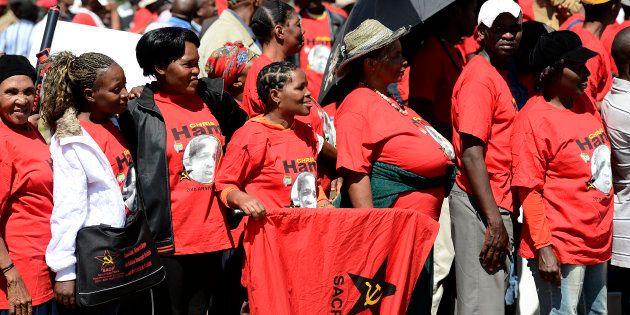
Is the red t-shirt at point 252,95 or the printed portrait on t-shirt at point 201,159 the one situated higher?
the red t-shirt at point 252,95

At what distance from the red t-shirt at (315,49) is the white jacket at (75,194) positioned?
15.6 feet

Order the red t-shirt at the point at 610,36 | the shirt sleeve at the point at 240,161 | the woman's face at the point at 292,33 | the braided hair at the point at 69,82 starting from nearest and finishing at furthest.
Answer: the braided hair at the point at 69,82
the shirt sleeve at the point at 240,161
the woman's face at the point at 292,33
the red t-shirt at the point at 610,36

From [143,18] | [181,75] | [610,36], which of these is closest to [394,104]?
[181,75]

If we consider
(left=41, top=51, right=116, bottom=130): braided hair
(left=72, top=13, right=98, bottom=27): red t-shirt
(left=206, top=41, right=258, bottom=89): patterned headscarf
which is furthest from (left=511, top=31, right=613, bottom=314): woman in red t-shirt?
(left=72, top=13, right=98, bottom=27): red t-shirt

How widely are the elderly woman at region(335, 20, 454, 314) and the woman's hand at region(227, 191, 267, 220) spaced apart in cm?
66

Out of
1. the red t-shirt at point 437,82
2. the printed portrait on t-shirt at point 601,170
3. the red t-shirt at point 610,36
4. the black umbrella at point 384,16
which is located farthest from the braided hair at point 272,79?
the red t-shirt at point 610,36

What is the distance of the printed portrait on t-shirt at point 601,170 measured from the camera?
18.9 ft

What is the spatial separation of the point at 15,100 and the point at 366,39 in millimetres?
2116

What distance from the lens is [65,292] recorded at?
5020 millimetres

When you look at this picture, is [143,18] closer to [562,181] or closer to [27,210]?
[27,210]

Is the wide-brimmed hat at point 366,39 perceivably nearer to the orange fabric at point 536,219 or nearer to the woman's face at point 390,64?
the woman's face at point 390,64

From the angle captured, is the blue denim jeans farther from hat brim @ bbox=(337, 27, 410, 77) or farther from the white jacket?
Answer: the white jacket

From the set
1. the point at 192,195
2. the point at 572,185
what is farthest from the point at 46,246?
the point at 572,185

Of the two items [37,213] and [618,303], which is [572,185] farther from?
[37,213]
